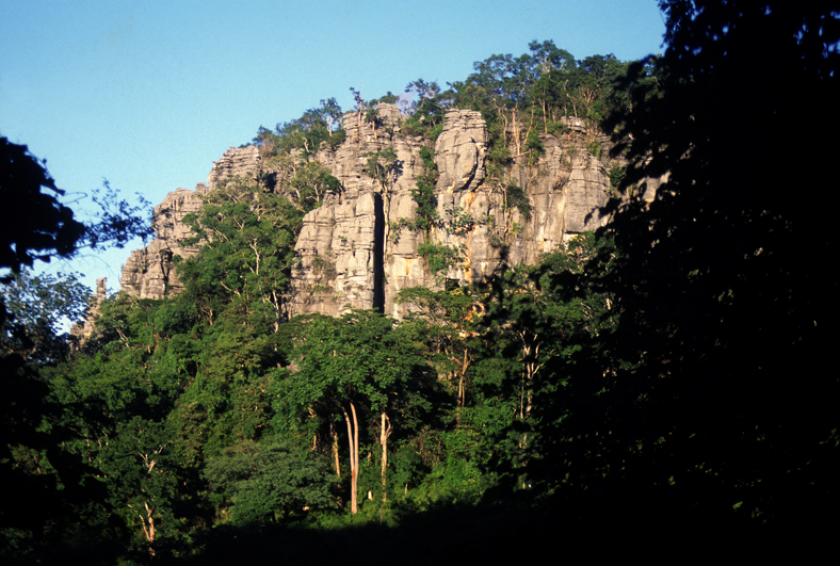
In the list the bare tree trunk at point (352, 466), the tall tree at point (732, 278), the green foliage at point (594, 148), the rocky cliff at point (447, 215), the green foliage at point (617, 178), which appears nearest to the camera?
the tall tree at point (732, 278)

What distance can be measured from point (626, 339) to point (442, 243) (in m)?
31.7

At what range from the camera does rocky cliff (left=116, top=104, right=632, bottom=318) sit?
3553 cm

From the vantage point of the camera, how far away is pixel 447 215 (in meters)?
35.8

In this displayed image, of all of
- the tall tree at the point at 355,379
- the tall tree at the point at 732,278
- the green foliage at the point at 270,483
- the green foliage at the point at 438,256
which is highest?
the green foliage at the point at 438,256

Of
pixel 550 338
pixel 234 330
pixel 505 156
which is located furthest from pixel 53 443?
pixel 505 156

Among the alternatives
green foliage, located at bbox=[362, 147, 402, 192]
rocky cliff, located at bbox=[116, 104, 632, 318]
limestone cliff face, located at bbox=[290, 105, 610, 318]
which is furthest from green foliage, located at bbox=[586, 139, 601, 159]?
green foliage, located at bbox=[362, 147, 402, 192]

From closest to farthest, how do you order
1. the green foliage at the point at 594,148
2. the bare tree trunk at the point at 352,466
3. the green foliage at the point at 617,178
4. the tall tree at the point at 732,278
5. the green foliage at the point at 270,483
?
the tall tree at the point at 732,278
the green foliage at the point at 617,178
the green foliage at the point at 270,483
the bare tree trunk at the point at 352,466
the green foliage at the point at 594,148

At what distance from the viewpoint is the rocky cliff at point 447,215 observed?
3553 centimetres

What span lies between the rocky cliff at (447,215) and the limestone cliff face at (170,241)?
10754 millimetres

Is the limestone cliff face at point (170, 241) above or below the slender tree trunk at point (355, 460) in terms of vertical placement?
above

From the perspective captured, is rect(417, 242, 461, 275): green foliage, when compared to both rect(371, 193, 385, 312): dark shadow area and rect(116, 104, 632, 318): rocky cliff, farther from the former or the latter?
rect(371, 193, 385, 312): dark shadow area

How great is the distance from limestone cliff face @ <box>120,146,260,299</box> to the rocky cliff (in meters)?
10.8

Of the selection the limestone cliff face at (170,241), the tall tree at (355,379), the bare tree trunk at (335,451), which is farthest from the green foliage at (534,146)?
the bare tree trunk at (335,451)

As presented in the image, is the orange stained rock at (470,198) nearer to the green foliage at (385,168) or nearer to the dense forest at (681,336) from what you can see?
the green foliage at (385,168)
